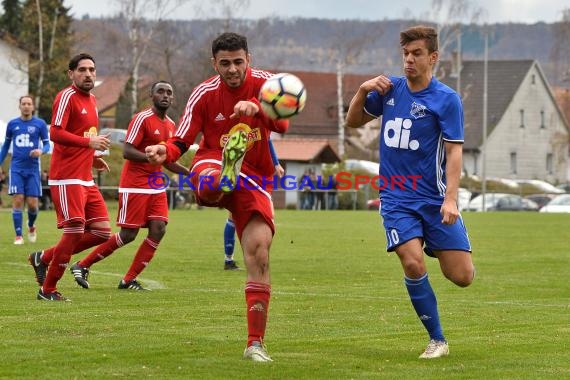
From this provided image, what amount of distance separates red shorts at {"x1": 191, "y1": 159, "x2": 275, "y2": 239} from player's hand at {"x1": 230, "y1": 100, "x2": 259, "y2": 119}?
1.93 feet

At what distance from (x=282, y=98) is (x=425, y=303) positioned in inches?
74.1

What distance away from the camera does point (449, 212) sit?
8.85 meters

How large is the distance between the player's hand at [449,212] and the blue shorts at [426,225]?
9.4 inches

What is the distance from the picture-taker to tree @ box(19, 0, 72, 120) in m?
63.7

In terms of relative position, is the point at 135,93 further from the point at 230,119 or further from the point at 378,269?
the point at 230,119

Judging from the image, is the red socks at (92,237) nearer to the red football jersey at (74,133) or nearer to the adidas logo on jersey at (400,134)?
the red football jersey at (74,133)

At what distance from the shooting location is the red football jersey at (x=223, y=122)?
29.5 ft

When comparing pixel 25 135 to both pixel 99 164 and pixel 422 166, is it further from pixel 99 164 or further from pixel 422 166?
pixel 422 166

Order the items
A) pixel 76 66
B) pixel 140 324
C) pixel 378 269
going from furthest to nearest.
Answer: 1. pixel 378 269
2. pixel 76 66
3. pixel 140 324

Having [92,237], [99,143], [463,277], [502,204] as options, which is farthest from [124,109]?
[463,277]

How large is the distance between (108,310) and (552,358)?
4472 millimetres

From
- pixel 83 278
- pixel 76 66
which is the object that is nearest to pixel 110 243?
pixel 83 278

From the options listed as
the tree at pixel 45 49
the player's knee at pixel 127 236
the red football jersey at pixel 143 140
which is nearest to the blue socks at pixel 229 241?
the red football jersey at pixel 143 140

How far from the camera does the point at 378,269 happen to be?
18.0m
